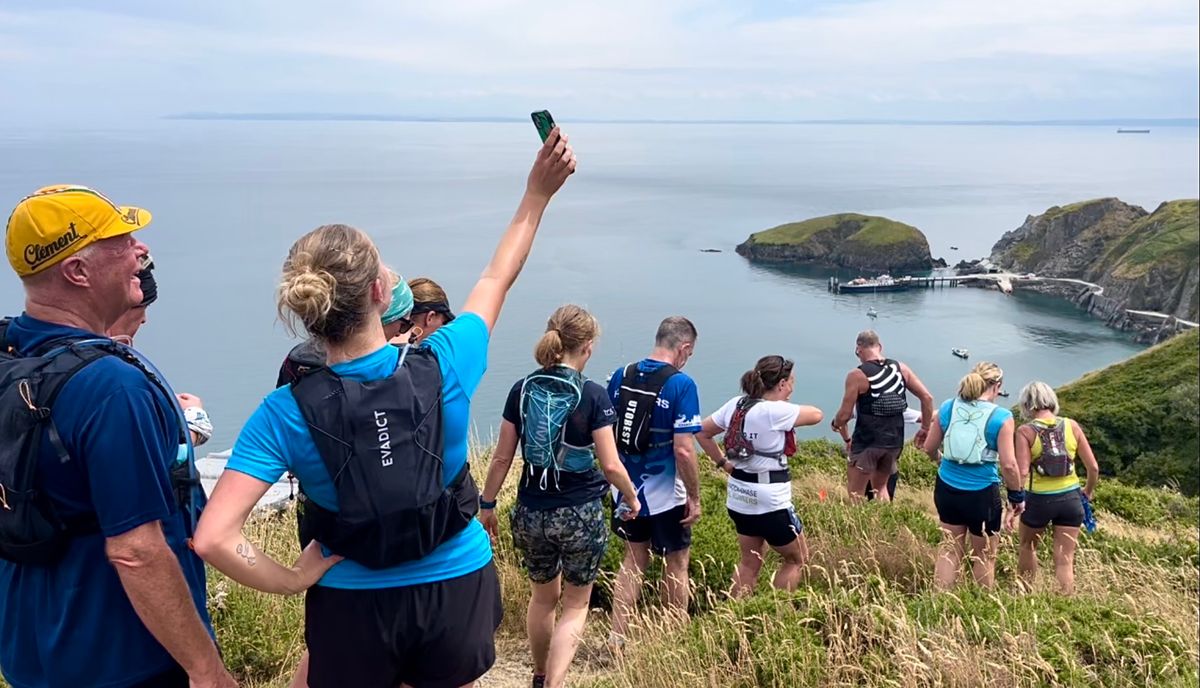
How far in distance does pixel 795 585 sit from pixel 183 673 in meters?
3.98

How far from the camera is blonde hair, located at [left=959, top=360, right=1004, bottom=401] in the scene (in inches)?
249

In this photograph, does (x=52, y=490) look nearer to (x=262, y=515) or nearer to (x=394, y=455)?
(x=394, y=455)

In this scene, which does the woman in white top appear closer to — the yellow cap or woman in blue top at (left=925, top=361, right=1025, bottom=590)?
woman in blue top at (left=925, top=361, right=1025, bottom=590)

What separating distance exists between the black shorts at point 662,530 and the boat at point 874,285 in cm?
9356

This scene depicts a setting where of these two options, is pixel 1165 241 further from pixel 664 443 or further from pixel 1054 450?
pixel 664 443

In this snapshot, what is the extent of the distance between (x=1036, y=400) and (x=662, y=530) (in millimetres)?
3156

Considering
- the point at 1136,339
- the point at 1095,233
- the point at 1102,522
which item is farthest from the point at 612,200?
the point at 1102,522

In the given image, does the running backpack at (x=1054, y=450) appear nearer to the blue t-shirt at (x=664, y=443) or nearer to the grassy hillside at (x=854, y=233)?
the blue t-shirt at (x=664, y=443)

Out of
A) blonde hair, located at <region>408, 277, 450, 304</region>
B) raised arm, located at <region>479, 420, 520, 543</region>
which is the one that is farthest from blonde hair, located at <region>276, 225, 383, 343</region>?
raised arm, located at <region>479, 420, 520, 543</region>

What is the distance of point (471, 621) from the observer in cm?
264

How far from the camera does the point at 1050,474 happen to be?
6441 millimetres

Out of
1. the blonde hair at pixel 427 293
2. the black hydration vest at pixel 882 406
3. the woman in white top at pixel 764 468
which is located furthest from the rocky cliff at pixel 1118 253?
the blonde hair at pixel 427 293

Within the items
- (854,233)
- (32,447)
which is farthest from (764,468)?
(854,233)

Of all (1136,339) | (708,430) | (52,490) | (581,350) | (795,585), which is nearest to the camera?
(52,490)
